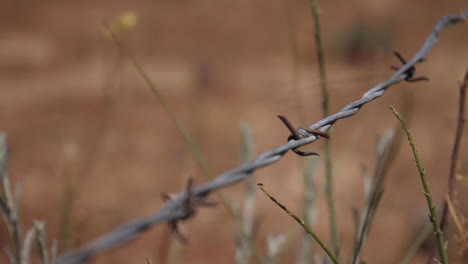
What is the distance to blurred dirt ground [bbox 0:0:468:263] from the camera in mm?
3570

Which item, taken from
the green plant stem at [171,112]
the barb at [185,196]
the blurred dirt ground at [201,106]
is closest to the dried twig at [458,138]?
the barb at [185,196]

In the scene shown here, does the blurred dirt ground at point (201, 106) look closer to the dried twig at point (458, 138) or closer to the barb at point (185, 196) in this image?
the barb at point (185, 196)

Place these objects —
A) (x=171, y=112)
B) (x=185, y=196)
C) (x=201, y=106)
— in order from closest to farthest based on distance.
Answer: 1. (x=185, y=196)
2. (x=171, y=112)
3. (x=201, y=106)

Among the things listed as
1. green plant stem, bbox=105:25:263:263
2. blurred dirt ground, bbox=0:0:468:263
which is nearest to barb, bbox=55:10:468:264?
green plant stem, bbox=105:25:263:263

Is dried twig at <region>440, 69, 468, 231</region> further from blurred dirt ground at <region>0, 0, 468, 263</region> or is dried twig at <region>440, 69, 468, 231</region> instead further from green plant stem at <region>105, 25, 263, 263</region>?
blurred dirt ground at <region>0, 0, 468, 263</region>

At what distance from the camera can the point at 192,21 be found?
7965mm

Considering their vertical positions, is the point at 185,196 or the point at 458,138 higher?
the point at 185,196

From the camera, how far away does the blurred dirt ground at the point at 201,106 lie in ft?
11.7

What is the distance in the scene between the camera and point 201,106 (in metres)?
5.42

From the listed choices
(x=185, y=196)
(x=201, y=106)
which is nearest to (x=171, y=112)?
(x=185, y=196)

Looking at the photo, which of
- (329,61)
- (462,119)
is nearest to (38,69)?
(329,61)

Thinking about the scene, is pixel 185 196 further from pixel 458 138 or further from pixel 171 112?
pixel 458 138

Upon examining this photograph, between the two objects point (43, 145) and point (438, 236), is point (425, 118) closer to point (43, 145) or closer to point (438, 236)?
point (43, 145)

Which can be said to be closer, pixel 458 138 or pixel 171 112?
pixel 458 138
